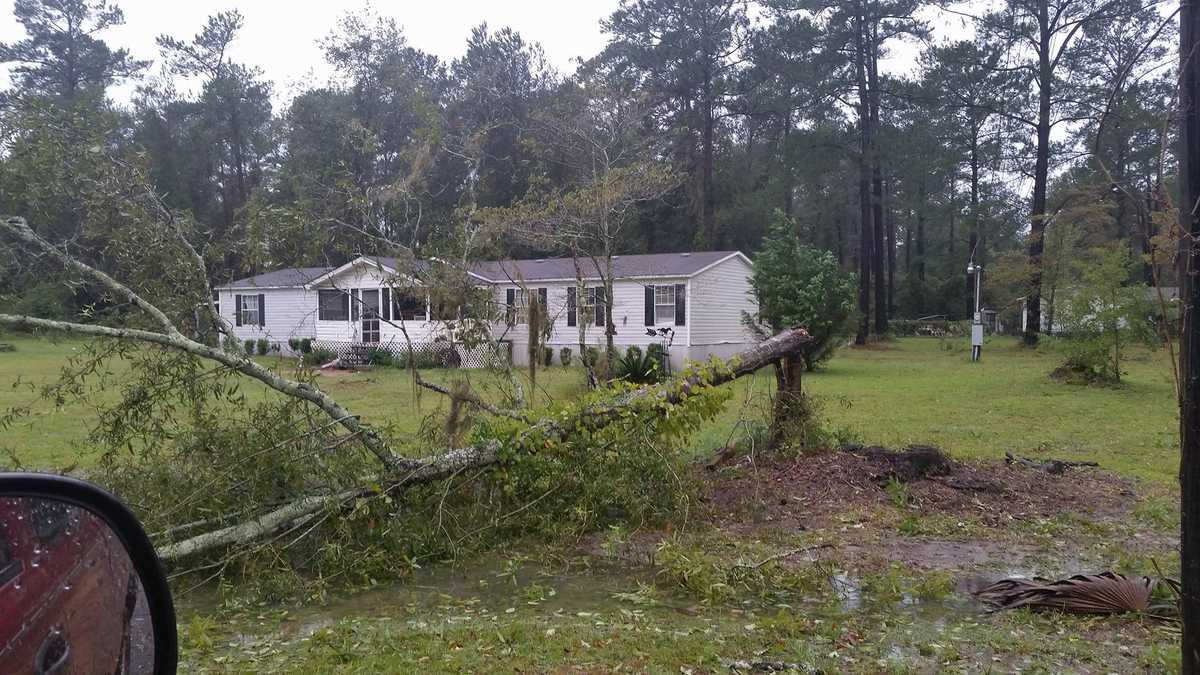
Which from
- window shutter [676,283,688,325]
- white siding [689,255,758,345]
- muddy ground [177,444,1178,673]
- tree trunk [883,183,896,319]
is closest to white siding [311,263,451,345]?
window shutter [676,283,688,325]

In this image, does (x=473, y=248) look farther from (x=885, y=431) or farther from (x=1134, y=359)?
(x=1134, y=359)

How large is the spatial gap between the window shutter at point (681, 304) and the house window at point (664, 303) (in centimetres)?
18

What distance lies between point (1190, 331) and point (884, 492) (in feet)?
13.8

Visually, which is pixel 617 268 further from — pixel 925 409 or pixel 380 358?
pixel 925 409

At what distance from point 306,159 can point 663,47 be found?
15.0 meters

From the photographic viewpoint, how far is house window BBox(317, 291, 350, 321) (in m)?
24.6

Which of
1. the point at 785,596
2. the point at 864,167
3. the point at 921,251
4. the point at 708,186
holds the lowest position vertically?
the point at 785,596

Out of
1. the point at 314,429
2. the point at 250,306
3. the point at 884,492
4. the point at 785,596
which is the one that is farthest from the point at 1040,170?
the point at 314,429

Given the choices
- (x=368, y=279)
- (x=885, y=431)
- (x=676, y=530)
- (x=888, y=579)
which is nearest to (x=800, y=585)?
(x=888, y=579)

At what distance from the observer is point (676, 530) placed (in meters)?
5.96

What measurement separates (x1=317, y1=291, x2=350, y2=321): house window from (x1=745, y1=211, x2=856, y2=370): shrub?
11.9 m

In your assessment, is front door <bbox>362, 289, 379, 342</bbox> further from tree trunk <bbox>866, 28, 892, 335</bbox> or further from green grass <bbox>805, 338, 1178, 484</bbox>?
tree trunk <bbox>866, 28, 892, 335</bbox>

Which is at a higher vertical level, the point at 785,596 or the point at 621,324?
the point at 621,324

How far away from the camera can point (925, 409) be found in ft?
43.3
